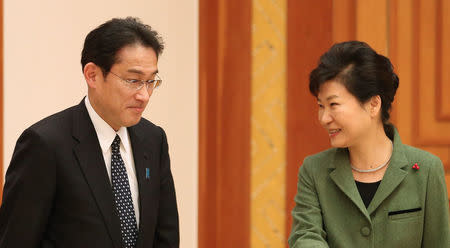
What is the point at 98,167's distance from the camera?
2207 mm

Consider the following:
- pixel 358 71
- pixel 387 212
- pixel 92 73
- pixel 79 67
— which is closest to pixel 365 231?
pixel 387 212

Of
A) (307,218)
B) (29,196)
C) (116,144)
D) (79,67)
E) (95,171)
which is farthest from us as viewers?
(79,67)

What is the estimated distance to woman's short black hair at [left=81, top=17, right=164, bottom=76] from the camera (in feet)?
7.23

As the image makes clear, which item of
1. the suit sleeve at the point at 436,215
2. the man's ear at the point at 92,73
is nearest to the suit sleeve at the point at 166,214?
the man's ear at the point at 92,73

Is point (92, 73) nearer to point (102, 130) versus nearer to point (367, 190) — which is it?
point (102, 130)

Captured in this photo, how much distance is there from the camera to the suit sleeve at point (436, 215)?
2.35 meters

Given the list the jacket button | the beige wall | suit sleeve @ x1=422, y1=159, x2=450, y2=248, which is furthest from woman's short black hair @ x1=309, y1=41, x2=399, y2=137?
the beige wall

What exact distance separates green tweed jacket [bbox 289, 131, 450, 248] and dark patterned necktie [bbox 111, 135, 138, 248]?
59 centimetres

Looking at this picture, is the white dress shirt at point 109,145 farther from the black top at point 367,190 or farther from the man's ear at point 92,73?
the black top at point 367,190

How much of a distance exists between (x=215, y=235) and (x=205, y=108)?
0.71 meters

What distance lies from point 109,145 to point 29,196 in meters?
0.33

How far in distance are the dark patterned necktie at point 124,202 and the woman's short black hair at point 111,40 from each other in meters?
0.32

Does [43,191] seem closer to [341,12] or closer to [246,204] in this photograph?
[246,204]

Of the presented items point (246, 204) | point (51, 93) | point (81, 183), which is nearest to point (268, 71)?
point (246, 204)
